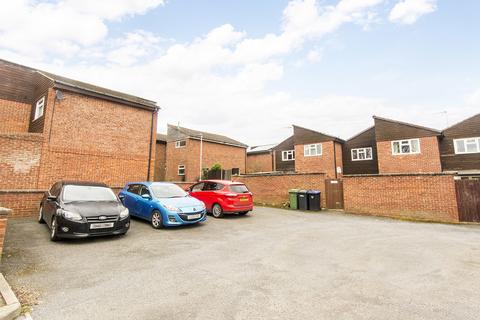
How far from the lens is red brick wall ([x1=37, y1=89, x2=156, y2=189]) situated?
467 inches

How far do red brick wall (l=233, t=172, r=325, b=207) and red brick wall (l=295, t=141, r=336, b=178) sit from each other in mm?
9486

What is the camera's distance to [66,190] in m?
7.00

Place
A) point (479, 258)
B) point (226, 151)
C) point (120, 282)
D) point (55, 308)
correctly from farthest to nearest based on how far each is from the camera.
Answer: point (226, 151) → point (479, 258) → point (120, 282) → point (55, 308)

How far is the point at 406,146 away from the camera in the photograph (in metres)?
20.7

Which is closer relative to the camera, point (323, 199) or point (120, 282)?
point (120, 282)

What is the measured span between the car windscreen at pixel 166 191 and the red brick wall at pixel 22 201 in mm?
4700

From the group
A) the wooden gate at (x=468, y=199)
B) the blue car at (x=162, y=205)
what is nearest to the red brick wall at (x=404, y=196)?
the wooden gate at (x=468, y=199)

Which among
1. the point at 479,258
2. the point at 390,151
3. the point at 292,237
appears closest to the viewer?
the point at 479,258

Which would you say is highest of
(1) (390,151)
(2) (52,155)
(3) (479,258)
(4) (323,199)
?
(1) (390,151)

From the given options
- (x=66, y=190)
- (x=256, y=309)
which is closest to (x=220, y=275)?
(x=256, y=309)

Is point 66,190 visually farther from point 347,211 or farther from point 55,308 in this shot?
point 347,211

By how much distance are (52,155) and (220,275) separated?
1174cm

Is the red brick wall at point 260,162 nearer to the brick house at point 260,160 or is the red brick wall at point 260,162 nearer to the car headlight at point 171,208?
the brick house at point 260,160

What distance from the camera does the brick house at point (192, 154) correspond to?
24828mm
